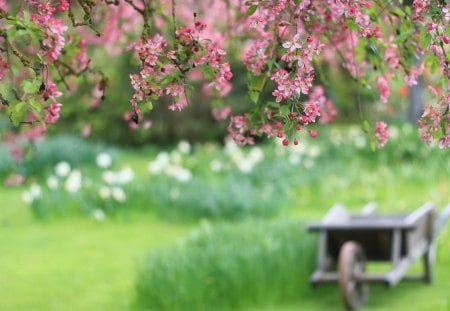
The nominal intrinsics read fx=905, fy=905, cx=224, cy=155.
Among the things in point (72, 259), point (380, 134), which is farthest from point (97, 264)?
point (380, 134)

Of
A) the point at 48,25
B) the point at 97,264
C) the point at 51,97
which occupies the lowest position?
Result: the point at 97,264

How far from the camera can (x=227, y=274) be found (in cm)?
591

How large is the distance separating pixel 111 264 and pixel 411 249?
279 centimetres

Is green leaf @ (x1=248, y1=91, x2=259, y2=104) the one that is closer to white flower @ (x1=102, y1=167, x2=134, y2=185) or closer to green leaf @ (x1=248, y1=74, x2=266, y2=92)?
green leaf @ (x1=248, y1=74, x2=266, y2=92)

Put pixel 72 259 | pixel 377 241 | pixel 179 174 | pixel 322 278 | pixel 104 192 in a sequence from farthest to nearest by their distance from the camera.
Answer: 1. pixel 179 174
2. pixel 104 192
3. pixel 72 259
4. pixel 377 241
5. pixel 322 278

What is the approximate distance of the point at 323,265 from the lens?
605cm

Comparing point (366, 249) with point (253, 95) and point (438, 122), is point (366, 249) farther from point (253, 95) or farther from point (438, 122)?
point (438, 122)

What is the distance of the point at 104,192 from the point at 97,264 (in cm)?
162

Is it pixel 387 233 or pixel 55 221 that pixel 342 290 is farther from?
pixel 55 221

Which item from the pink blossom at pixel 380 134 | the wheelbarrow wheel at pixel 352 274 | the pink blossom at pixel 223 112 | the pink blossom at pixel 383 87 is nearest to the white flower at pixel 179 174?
the wheelbarrow wheel at pixel 352 274

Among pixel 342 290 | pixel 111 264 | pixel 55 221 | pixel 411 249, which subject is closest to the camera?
pixel 342 290

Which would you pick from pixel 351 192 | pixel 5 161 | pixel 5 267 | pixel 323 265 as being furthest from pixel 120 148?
pixel 323 265

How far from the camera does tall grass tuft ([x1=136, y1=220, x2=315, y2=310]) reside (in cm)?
589

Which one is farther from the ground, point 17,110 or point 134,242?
point 17,110
